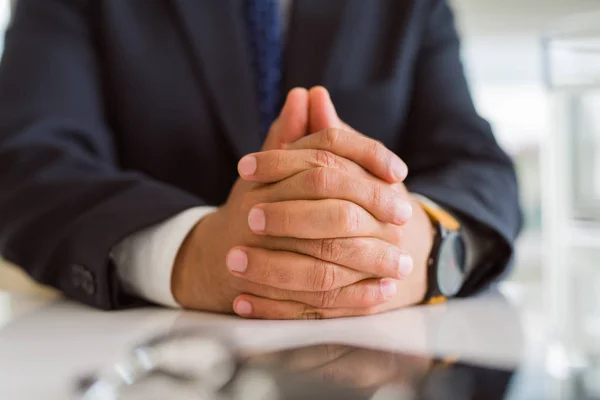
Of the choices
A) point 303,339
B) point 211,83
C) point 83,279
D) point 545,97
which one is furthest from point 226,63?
point 545,97

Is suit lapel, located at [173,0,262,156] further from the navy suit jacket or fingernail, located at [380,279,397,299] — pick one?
fingernail, located at [380,279,397,299]

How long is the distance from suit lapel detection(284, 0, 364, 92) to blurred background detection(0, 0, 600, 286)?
912mm

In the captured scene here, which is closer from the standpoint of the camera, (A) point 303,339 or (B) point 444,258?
(A) point 303,339

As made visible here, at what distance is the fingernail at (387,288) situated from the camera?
48cm

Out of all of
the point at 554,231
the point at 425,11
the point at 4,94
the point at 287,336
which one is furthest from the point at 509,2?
the point at 287,336

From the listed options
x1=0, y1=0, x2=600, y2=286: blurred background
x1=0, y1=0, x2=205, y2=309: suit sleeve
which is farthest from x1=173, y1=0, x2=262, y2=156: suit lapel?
x1=0, y1=0, x2=600, y2=286: blurred background

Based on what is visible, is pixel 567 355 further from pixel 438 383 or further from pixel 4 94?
pixel 4 94

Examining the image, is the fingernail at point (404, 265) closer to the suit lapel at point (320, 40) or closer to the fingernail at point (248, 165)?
the fingernail at point (248, 165)

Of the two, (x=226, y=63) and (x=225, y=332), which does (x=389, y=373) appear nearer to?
(x=225, y=332)

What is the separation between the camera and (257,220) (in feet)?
1.47

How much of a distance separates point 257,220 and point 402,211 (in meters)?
0.11

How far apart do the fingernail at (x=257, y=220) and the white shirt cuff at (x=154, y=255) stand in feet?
0.31

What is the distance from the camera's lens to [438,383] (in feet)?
1.01

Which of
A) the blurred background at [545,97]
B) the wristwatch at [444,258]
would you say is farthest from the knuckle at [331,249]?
the blurred background at [545,97]
